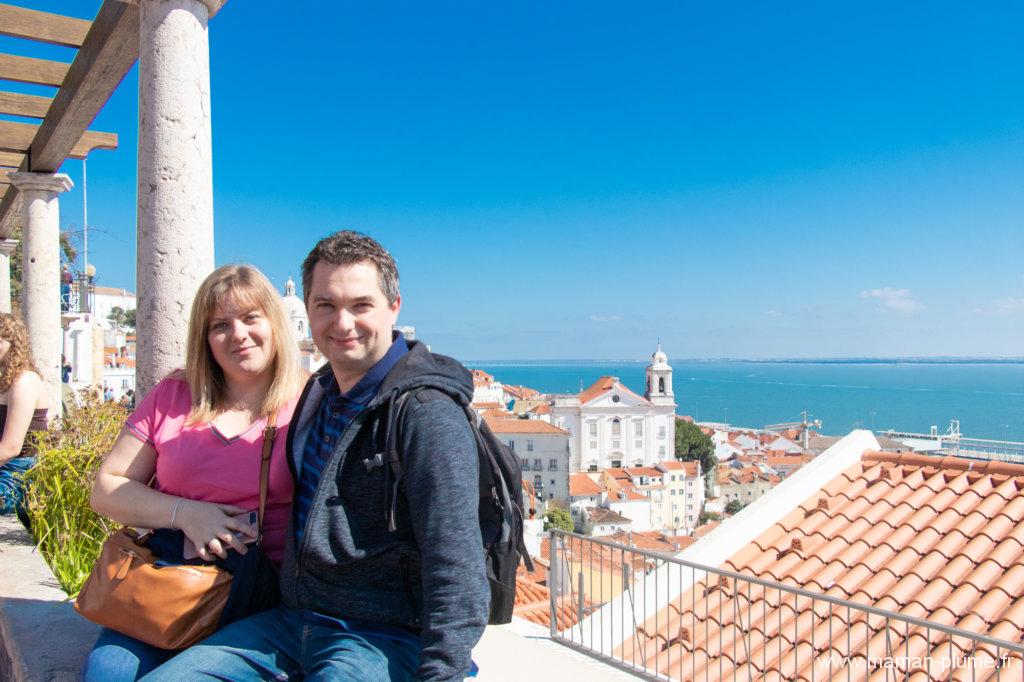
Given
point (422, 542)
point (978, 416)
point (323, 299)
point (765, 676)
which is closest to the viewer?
point (422, 542)

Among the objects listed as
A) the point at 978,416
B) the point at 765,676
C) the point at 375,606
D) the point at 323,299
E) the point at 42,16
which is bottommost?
the point at 978,416

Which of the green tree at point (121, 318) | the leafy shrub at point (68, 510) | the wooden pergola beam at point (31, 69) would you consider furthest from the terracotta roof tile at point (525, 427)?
the leafy shrub at point (68, 510)

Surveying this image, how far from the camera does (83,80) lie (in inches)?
211

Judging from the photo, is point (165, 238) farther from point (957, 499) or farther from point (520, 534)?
point (957, 499)

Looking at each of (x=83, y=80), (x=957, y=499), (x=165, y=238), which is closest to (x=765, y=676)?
(x=957, y=499)

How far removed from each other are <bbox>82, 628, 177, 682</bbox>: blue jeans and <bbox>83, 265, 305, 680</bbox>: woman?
2cm

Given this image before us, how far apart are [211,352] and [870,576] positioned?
4.88m

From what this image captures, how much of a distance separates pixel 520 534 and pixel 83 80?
5385mm

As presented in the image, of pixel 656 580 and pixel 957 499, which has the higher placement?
pixel 957 499

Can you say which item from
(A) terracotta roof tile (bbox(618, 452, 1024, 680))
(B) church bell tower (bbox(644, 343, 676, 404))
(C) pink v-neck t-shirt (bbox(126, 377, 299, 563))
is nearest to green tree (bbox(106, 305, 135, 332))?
(B) church bell tower (bbox(644, 343, 676, 404))

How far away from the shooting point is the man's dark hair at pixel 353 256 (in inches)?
82.7

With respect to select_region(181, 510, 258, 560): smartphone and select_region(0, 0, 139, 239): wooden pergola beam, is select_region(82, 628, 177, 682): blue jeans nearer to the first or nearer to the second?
select_region(181, 510, 258, 560): smartphone

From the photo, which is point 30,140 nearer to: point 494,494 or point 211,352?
point 211,352

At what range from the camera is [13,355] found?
4.42 m
